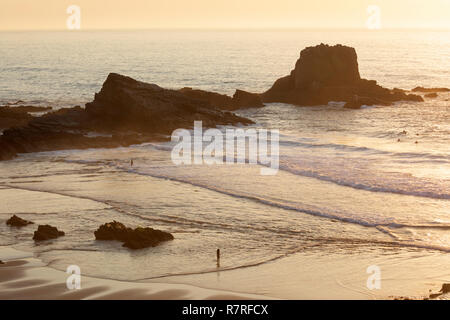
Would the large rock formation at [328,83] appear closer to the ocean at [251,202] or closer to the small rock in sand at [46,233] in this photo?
the ocean at [251,202]

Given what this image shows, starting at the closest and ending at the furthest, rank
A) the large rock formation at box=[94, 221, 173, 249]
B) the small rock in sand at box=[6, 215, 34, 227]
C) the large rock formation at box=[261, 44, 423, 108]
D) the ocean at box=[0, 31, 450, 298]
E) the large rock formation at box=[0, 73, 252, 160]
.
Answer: the ocean at box=[0, 31, 450, 298] → the large rock formation at box=[94, 221, 173, 249] → the small rock in sand at box=[6, 215, 34, 227] → the large rock formation at box=[0, 73, 252, 160] → the large rock formation at box=[261, 44, 423, 108]

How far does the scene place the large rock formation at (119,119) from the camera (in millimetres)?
40750

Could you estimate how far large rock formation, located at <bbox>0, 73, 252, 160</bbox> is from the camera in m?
40.8

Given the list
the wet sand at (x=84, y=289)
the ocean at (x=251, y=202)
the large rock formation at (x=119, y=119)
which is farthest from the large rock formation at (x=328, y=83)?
the wet sand at (x=84, y=289)

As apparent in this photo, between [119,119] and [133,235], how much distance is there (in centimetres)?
2650

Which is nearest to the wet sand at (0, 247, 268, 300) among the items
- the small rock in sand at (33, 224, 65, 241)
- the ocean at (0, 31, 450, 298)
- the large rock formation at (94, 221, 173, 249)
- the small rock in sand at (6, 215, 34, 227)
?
the ocean at (0, 31, 450, 298)

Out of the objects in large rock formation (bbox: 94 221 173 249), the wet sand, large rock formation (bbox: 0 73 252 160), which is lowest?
the wet sand

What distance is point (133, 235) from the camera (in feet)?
68.6

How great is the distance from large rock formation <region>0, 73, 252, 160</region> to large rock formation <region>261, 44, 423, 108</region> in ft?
53.3

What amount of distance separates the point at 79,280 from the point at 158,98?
30.9 meters

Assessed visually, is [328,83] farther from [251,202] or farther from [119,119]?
[251,202]

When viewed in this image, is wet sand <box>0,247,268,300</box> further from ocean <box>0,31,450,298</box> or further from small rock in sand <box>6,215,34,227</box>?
small rock in sand <box>6,215,34,227</box>
